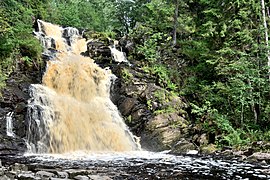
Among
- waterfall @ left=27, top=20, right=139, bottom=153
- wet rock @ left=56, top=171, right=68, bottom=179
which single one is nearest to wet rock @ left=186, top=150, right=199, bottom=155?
waterfall @ left=27, top=20, right=139, bottom=153

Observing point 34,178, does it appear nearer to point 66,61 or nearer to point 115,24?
point 66,61

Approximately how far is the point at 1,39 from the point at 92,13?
706 inches

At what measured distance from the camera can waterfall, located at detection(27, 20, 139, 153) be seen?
45.7 ft

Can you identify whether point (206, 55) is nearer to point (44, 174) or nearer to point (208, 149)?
point (208, 149)

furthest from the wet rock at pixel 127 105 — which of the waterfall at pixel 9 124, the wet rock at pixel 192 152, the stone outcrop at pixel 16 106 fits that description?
the waterfall at pixel 9 124

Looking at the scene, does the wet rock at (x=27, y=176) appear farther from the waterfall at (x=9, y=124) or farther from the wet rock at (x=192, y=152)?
the wet rock at (x=192, y=152)

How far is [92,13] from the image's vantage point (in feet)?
107

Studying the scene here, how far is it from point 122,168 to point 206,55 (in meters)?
12.4

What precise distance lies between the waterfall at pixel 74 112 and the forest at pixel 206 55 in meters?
1.84

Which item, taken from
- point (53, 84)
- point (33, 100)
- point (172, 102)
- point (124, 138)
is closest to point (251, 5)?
point (172, 102)

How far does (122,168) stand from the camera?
9.89m

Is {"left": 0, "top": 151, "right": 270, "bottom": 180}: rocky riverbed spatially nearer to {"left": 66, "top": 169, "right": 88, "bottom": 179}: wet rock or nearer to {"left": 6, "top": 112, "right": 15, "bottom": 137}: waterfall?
{"left": 66, "top": 169, "right": 88, "bottom": 179}: wet rock

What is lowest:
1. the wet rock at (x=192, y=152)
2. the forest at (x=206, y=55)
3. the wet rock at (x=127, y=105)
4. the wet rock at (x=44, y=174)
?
the wet rock at (x=192, y=152)

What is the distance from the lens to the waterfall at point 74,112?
548 inches
